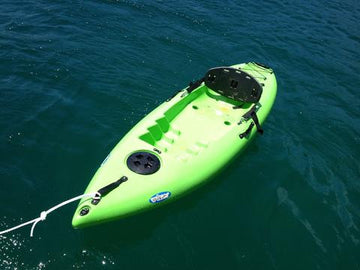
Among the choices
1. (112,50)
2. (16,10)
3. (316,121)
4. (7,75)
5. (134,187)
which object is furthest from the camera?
(16,10)

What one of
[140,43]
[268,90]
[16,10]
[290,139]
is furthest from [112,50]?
[290,139]

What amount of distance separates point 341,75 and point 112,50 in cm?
906

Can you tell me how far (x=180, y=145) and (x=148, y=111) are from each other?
2.25 metres

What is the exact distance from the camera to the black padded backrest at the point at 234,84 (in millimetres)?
9248

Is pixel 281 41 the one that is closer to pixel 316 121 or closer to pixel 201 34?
pixel 201 34

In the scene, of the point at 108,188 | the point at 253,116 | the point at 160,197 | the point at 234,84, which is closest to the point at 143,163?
the point at 160,197

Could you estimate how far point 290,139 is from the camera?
9.97m

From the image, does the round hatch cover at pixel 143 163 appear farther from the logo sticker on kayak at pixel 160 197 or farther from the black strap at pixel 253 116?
the black strap at pixel 253 116

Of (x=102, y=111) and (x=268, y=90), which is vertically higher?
(x=268, y=90)

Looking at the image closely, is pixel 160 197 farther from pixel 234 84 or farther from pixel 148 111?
pixel 234 84

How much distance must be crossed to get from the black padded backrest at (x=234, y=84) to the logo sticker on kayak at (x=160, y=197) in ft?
13.3

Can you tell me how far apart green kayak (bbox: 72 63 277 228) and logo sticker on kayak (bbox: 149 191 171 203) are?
19 mm

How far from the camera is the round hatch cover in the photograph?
6.67 m

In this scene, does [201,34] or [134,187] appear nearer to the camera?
[134,187]
